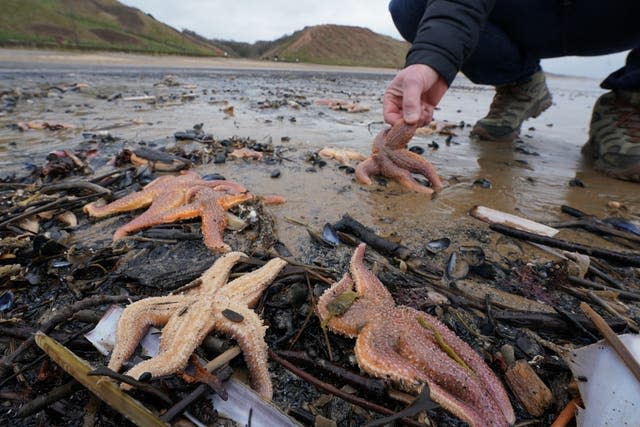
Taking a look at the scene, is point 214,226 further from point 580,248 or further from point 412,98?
point 580,248

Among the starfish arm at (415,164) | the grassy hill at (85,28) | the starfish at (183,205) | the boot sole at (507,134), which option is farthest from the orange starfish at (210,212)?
the grassy hill at (85,28)

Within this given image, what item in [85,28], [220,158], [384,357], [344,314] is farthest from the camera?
[85,28]

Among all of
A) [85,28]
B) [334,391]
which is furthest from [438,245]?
[85,28]

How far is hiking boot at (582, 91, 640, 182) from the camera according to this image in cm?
485

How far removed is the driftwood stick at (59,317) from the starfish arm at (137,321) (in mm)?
255

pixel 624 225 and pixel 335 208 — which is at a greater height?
pixel 624 225

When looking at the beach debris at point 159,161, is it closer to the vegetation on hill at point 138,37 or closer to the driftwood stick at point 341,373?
the driftwood stick at point 341,373

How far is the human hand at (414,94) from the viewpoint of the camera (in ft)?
11.6

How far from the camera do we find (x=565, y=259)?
2.86 meters

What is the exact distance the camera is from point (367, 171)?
452 centimetres

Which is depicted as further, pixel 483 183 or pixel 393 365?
pixel 483 183

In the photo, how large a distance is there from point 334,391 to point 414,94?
9.39 feet

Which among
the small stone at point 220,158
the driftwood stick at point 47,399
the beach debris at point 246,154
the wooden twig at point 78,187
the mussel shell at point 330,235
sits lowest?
the wooden twig at point 78,187

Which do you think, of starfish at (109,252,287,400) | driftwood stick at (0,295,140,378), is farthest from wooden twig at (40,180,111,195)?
starfish at (109,252,287,400)
